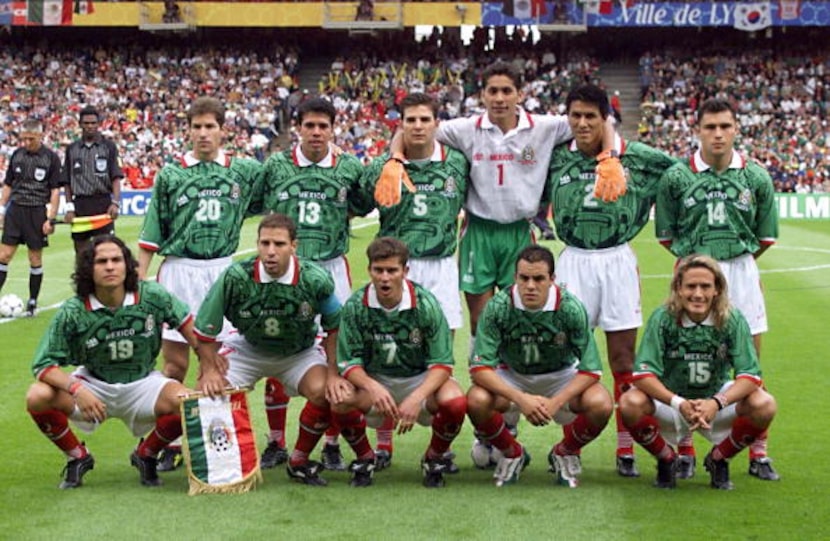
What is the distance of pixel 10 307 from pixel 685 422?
8.13 meters

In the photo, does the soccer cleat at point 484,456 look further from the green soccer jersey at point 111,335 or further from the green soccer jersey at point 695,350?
the green soccer jersey at point 111,335

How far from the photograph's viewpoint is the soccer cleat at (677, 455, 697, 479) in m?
6.34

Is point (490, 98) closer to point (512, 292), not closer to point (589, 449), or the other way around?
point (512, 292)

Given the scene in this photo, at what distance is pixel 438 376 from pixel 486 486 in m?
0.59

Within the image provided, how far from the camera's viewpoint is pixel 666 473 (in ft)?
20.0

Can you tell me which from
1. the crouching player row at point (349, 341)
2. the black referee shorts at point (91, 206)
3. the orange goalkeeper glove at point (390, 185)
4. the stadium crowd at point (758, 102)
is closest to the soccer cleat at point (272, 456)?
the crouching player row at point (349, 341)

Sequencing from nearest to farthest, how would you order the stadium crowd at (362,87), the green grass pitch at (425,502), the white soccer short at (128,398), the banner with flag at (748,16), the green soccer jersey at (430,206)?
the green grass pitch at (425,502), the white soccer short at (128,398), the green soccer jersey at (430,206), the stadium crowd at (362,87), the banner with flag at (748,16)

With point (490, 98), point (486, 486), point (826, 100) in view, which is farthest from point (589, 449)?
point (826, 100)


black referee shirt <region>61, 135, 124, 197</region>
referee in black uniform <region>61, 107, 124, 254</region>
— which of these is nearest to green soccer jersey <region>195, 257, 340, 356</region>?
referee in black uniform <region>61, 107, 124, 254</region>

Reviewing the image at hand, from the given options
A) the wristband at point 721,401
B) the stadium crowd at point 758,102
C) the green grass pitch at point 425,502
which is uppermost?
the stadium crowd at point 758,102

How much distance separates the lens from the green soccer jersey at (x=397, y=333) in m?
6.16

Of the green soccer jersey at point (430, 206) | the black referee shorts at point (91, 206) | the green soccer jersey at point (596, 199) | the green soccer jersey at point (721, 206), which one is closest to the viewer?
the green soccer jersey at point (721, 206)

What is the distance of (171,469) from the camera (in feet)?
21.4

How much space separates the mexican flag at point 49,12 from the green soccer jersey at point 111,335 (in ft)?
115
